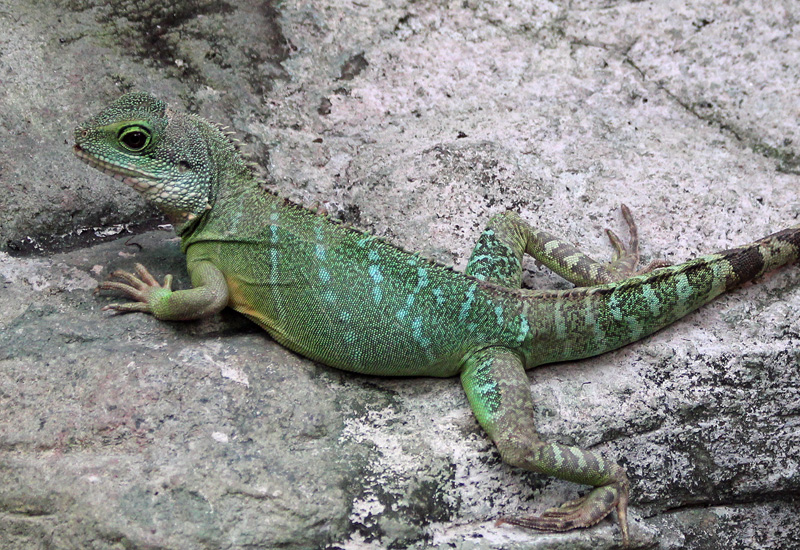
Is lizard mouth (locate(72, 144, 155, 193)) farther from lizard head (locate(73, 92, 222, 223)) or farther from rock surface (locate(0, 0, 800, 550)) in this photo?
rock surface (locate(0, 0, 800, 550))

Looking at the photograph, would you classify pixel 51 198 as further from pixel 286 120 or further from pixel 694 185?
pixel 694 185

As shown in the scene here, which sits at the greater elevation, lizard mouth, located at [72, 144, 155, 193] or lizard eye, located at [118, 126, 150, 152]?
lizard eye, located at [118, 126, 150, 152]

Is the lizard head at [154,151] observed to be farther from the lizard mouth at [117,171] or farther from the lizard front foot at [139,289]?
the lizard front foot at [139,289]

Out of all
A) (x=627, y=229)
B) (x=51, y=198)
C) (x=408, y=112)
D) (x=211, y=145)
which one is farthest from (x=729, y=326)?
(x=51, y=198)

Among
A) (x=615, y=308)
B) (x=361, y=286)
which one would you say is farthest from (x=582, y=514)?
(x=361, y=286)

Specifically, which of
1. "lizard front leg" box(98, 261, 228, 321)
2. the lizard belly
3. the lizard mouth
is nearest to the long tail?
the lizard belly

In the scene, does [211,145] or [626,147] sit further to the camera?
[626,147]
